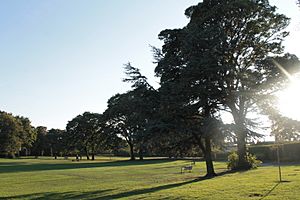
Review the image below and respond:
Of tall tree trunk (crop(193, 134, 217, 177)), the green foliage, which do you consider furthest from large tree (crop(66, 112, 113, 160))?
tall tree trunk (crop(193, 134, 217, 177))

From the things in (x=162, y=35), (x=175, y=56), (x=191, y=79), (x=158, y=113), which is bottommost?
(x=158, y=113)

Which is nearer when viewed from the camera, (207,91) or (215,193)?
(215,193)

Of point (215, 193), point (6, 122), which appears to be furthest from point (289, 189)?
point (6, 122)

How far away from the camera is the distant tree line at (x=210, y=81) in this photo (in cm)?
2517

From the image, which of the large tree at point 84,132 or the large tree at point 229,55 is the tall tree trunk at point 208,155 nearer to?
the large tree at point 229,55

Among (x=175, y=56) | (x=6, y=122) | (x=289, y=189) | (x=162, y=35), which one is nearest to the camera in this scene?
(x=289, y=189)

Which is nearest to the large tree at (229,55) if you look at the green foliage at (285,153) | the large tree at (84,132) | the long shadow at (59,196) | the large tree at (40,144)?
the long shadow at (59,196)

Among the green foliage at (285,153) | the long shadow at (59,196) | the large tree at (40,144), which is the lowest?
the long shadow at (59,196)

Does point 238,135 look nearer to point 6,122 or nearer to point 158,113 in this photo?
point 158,113

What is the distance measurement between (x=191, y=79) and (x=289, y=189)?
11908 millimetres

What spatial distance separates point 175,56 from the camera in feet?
88.7

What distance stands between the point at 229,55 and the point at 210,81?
417 cm

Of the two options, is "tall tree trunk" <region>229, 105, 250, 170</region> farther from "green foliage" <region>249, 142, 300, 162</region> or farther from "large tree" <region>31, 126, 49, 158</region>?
"large tree" <region>31, 126, 49, 158</region>

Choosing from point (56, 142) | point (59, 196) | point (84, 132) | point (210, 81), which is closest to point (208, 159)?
point (210, 81)
